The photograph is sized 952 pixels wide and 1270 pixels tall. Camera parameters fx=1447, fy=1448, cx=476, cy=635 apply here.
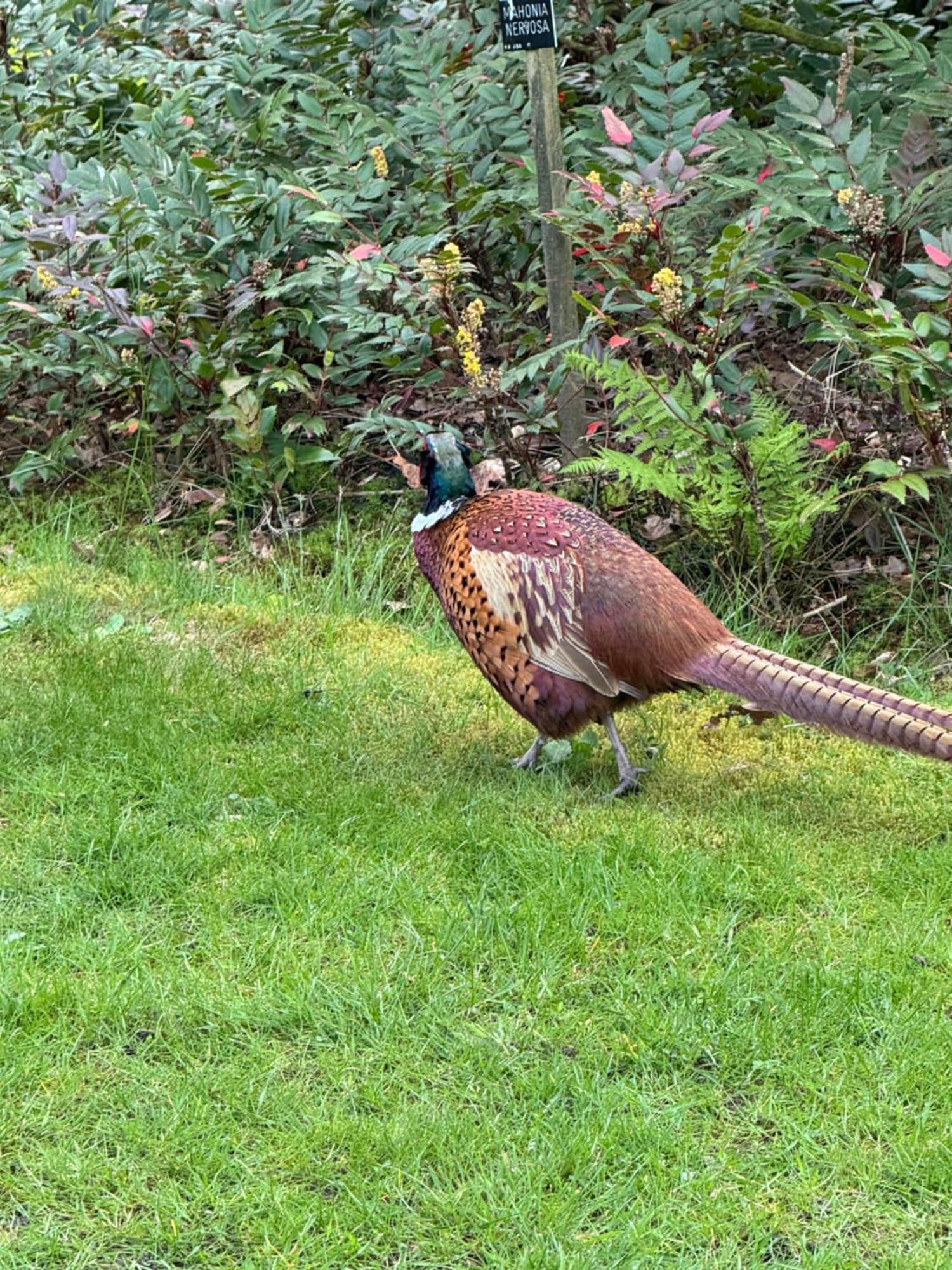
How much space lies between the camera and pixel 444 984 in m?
3.26

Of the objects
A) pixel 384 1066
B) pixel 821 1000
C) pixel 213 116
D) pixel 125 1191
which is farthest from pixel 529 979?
pixel 213 116

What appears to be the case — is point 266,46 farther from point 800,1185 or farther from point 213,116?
point 800,1185

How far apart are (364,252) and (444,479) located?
1.27 metres

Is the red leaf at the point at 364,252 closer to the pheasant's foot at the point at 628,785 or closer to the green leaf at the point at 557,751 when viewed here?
the green leaf at the point at 557,751

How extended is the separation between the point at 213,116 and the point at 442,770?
404cm

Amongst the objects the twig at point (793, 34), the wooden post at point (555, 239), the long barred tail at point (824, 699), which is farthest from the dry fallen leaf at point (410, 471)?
the twig at point (793, 34)

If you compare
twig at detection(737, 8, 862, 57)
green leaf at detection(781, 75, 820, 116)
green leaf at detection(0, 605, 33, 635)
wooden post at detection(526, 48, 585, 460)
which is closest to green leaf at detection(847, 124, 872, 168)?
green leaf at detection(781, 75, 820, 116)

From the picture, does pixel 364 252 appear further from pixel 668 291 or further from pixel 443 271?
pixel 668 291

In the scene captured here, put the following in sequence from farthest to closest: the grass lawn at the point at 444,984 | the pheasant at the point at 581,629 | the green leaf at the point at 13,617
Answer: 1. the green leaf at the point at 13,617
2. the pheasant at the point at 581,629
3. the grass lawn at the point at 444,984

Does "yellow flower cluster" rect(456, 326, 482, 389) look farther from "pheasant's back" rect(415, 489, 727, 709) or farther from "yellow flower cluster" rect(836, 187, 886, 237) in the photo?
"yellow flower cluster" rect(836, 187, 886, 237)

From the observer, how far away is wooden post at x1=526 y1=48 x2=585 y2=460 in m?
5.19

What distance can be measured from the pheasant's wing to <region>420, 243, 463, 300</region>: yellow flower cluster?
1.47 metres

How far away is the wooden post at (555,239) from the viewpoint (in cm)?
519

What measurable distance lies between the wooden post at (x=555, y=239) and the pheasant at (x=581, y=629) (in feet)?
4.60
